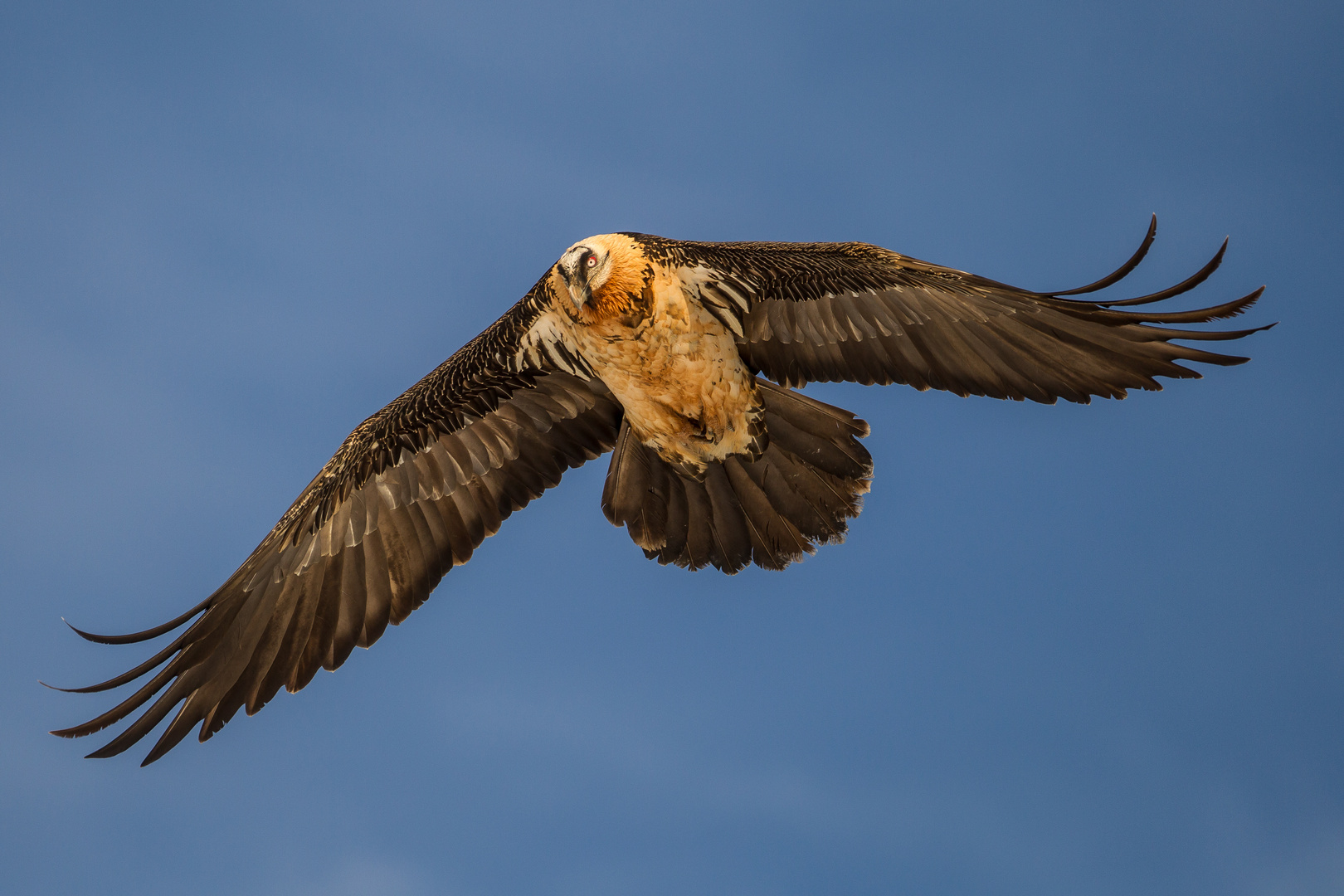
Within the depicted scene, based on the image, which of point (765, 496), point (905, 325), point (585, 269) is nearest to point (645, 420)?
point (765, 496)

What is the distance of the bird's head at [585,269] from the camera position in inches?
260

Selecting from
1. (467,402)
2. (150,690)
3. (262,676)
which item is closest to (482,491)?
(467,402)

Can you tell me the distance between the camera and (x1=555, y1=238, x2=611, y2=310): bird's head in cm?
661

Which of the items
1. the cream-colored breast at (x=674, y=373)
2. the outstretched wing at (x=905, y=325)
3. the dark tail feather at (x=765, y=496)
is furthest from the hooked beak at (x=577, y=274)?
the dark tail feather at (x=765, y=496)

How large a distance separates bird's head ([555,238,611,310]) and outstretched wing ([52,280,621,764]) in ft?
1.60

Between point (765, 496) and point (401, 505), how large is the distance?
268 cm

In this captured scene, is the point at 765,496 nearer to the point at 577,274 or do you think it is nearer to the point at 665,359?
the point at 665,359

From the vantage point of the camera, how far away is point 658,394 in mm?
7234

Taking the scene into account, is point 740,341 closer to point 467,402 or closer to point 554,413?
point 554,413

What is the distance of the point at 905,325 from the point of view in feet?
23.7

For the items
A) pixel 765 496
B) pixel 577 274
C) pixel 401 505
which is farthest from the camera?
pixel 401 505

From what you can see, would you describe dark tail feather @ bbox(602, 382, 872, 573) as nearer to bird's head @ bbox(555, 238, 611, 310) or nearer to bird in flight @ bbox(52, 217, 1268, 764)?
bird in flight @ bbox(52, 217, 1268, 764)

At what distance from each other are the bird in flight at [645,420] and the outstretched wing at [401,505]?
14 millimetres

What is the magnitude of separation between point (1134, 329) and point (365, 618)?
17.4 feet
